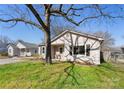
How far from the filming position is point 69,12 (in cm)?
777

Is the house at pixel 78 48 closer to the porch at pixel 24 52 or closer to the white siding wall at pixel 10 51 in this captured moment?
the porch at pixel 24 52

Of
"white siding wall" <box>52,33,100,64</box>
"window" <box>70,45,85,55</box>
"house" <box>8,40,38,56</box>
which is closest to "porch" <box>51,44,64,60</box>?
"white siding wall" <box>52,33,100,64</box>

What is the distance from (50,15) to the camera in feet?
26.5

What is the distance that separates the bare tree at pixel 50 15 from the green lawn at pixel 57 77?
1.26 meters

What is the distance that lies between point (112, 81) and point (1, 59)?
428 centimetres

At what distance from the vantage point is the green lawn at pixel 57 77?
5.77 m

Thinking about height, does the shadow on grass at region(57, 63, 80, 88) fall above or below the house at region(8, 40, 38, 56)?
below

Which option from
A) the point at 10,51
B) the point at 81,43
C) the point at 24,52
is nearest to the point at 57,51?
the point at 81,43

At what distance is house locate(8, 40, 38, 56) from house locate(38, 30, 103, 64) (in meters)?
0.57

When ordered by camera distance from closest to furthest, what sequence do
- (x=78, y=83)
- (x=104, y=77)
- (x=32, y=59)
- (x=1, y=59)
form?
(x=78, y=83), (x=104, y=77), (x=1, y=59), (x=32, y=59)

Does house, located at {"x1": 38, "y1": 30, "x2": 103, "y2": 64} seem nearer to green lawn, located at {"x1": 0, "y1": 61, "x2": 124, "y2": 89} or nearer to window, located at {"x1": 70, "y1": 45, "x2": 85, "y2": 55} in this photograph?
window, located at {"x1": 70, "y1": 45, "x2": 85, "y2": 55}

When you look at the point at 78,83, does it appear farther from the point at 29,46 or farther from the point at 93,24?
the point at 29,46

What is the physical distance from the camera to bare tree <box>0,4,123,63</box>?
720cm
